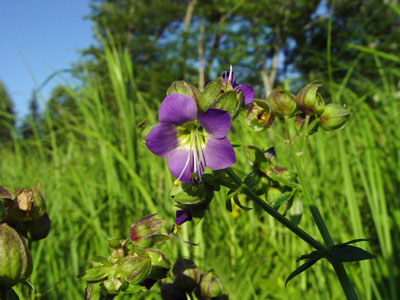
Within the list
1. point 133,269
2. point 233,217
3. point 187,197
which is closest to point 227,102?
point 187,197

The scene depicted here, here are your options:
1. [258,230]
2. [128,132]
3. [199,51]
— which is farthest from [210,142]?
[199,51]

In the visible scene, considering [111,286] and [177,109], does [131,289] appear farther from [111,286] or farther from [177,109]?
[177,109]

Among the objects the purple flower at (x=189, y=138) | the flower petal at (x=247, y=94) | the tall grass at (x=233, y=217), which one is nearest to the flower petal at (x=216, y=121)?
the purple flower at (x=189, y=138)

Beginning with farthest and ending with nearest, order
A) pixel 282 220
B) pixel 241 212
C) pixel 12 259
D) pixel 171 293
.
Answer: pixel 241 212 < pixel 171 293 < pixel 282 220 < pixel 12 259

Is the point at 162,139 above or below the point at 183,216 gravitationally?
above

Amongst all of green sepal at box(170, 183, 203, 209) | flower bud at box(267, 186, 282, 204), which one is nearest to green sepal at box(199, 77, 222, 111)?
green sepal at box(170, 183, 203, 209)

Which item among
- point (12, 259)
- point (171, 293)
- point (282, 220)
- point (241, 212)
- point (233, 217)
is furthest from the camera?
point (233, 217)
